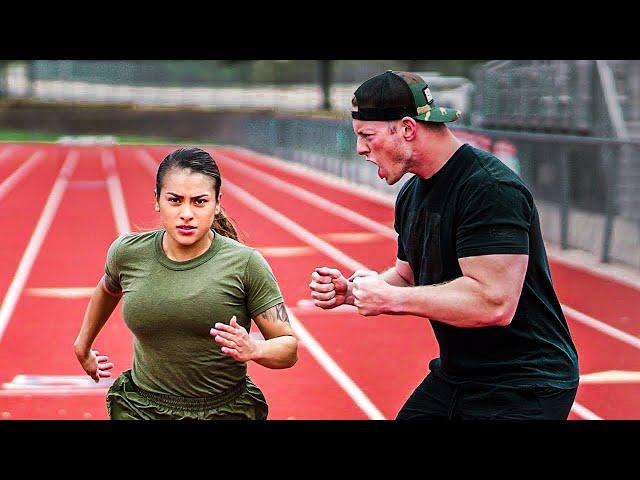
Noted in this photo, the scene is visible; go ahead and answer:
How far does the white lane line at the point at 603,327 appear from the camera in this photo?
10.1m

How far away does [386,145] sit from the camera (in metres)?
3.90

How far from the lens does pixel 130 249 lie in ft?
13.0

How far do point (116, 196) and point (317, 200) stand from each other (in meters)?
3.84

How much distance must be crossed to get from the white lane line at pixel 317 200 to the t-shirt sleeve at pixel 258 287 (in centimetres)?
1274

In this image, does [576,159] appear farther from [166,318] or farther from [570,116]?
[166,318]

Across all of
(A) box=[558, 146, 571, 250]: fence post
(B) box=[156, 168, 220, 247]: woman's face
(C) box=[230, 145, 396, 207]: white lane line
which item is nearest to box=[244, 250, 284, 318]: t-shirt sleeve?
(B) box=[156, 168, 220, 247]: woman's face

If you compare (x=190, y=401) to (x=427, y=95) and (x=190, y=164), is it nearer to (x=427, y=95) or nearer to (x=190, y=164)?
(x=190, y=164)

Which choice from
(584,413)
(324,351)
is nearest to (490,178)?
(584,413)

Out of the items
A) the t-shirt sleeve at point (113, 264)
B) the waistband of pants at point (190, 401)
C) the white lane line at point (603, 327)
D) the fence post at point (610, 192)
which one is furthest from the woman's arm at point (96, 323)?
the fence post at point (610, 192)

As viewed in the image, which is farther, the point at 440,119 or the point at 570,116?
the point at 570,116

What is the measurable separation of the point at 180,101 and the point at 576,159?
1293 inches

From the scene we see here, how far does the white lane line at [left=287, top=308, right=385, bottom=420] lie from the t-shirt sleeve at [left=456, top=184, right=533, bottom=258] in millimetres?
3852

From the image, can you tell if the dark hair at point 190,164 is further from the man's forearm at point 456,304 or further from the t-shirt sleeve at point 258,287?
the man's forearm at point 456,304
